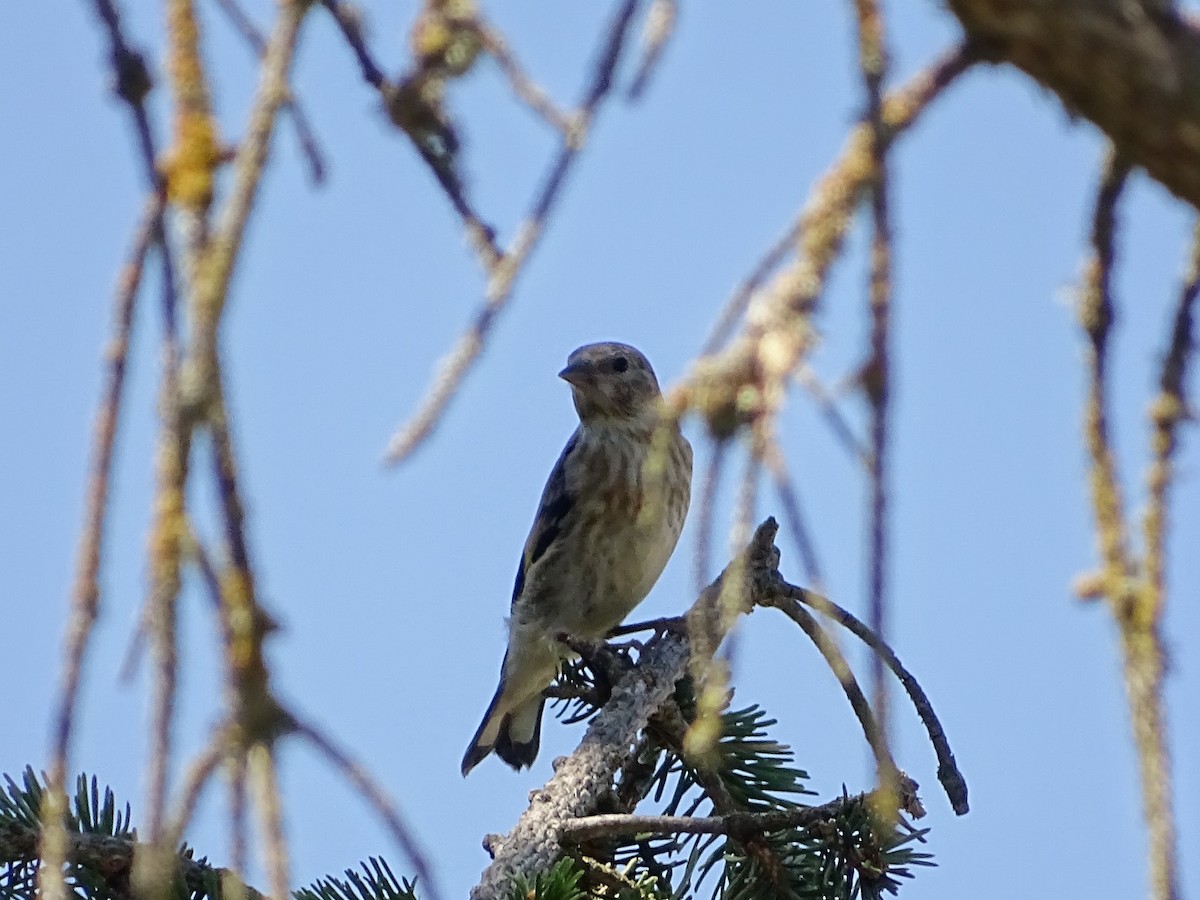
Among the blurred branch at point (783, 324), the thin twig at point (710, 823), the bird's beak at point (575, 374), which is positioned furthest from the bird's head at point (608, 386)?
the blurred branch at point (783, 324)

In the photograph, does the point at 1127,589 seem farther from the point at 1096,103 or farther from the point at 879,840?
the point at 879,840

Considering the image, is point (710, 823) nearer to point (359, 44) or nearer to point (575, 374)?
point (359, 44)

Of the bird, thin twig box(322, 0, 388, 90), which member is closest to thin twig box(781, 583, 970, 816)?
thin twig box(322, 0, 388, 90)

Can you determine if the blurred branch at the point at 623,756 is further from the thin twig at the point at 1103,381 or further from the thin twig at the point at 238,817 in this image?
the thin twig at the point at 238,817

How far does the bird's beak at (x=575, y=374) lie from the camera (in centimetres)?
764

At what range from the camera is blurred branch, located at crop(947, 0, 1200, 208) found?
5.40 feet

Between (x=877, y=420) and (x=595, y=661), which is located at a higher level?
(x=595, y=661)

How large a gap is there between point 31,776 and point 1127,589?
8.62ft

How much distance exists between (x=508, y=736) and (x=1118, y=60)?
6170mm

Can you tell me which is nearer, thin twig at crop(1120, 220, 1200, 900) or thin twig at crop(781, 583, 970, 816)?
thin twig at crop(1120, 220, 1200, 900)

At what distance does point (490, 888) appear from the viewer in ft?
10.2

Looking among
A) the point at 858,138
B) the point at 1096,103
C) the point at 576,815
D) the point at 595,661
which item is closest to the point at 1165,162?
the point at 1096,103

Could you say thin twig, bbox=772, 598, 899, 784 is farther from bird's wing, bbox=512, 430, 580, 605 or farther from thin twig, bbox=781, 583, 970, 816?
bird's wing, bbox=512, 430, 580, 605

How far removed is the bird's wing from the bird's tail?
54 centimetres
